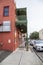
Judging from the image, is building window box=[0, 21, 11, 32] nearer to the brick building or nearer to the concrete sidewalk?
the brick building

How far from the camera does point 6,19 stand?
23109 mm

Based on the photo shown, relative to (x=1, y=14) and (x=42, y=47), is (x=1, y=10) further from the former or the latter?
(x=42, y=47)

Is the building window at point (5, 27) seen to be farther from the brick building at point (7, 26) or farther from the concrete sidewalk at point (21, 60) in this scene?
the concrete sidewalk at point (21, 60)

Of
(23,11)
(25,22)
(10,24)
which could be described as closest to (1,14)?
(10,24)

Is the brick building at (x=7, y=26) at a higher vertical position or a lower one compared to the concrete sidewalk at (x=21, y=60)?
higher

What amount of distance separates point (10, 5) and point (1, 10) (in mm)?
1579

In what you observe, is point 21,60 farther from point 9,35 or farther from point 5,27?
point 5,27

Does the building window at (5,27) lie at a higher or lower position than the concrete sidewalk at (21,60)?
higher

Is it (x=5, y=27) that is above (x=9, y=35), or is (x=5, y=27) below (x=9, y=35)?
above

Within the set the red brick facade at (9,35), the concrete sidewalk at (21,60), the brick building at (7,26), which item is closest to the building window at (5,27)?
the brick building at (7,26)

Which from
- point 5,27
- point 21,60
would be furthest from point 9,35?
point 21,60

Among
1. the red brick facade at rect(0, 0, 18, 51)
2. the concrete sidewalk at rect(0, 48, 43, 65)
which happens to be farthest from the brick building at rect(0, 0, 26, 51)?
the concrete sidewalk at rect(0, 48, 43, 65)

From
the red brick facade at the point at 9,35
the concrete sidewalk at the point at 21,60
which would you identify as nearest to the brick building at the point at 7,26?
the red brick facade at the point at 9,35

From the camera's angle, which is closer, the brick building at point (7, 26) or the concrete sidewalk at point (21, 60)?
the concrete sidewalk at point (21, 60)
